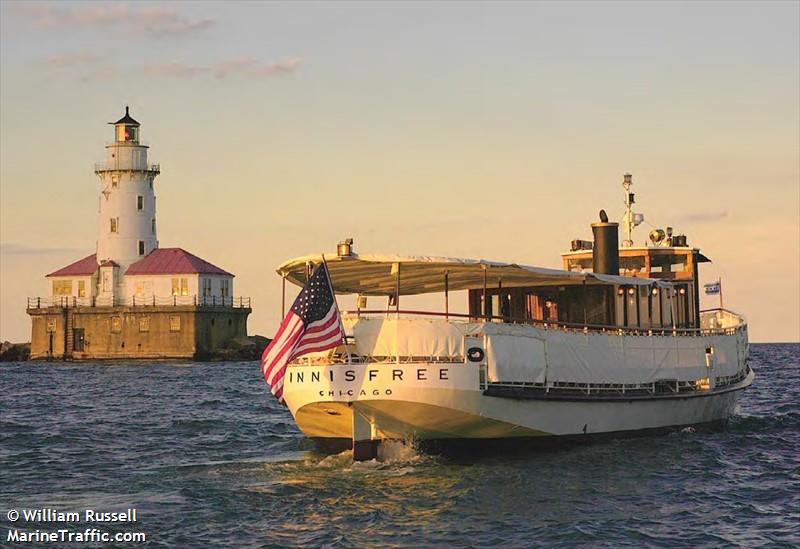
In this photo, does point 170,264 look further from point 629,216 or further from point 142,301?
point 629,216

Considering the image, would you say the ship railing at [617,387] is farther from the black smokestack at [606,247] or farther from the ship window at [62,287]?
the ship window at [62,287]

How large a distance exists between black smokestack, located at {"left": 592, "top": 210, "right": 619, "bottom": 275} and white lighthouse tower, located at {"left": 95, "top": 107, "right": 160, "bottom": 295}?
7495 centimetres

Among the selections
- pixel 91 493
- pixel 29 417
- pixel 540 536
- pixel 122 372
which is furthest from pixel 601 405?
pixel 122 372

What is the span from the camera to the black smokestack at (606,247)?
112 ft

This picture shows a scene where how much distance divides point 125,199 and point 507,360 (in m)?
81.9

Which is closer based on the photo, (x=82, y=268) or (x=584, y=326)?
(x=584, y=326)

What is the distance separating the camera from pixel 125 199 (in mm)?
103625

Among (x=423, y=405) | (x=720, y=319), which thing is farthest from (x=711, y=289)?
(x=423, y=405)

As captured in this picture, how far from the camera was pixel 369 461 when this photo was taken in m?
26.5

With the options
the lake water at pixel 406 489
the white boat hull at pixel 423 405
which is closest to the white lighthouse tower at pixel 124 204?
the lake water at pixel 406 489

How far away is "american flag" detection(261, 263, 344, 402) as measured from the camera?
2500 centimetres

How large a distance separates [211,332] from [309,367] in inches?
3134

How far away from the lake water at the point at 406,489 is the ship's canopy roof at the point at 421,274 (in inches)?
157

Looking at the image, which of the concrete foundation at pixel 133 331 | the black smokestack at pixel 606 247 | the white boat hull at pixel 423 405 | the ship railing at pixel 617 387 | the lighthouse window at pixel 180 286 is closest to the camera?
the white boat hull at pixel 423 405
